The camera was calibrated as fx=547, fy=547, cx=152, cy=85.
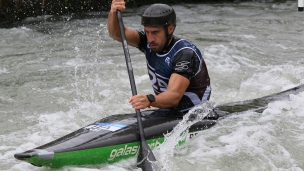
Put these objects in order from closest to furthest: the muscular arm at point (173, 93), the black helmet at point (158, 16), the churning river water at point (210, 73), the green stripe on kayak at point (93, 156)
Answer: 1. the green stripe on kayak at point (93, 156)
2. the muscular arm at point (173, 93)
3. the black helmet at point (158, 16)
4. the churning river water at point (210, 73)

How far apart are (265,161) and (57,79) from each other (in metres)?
3.94

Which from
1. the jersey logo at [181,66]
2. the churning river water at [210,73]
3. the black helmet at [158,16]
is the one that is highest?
the black helmet at [158,16]

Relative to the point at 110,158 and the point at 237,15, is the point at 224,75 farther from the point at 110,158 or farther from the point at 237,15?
the point at 237,15

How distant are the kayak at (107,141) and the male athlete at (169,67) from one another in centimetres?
20

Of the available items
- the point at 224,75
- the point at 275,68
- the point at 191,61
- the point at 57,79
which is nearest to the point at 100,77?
the point at 57,79

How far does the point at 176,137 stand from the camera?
4.88m

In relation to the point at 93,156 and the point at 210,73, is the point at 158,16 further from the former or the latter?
the point at 210,73

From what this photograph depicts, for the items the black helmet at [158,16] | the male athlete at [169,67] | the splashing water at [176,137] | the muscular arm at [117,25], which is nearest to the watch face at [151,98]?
the male athlete at [169,67]

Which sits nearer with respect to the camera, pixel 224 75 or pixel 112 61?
pixel 224 75

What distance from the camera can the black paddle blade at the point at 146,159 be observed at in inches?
176

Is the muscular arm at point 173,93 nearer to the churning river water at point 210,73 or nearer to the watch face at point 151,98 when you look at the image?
the watch face at point 151,98

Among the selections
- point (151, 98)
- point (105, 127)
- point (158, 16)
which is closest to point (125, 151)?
point (105, 127)

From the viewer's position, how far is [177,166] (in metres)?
4.65

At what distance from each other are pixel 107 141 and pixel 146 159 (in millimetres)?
359
